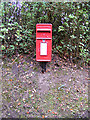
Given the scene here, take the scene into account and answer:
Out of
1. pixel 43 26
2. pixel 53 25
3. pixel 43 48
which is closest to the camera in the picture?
pixel 43 26

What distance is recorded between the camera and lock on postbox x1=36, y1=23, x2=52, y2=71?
13.1 feet

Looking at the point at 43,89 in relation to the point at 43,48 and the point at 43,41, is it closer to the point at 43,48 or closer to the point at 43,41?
the point at 43,48

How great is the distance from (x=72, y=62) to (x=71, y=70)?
0.33 meters

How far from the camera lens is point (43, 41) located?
4.07m

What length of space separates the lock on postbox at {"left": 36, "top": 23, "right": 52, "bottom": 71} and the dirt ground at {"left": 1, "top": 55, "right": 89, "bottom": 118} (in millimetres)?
576

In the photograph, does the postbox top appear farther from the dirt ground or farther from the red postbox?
the dirt ground

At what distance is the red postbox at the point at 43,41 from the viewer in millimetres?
4004

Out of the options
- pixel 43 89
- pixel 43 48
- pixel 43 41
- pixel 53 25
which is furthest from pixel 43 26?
pixel 43 89

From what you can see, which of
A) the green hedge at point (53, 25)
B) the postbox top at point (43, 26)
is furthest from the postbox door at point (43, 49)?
the green hedge at point (53, 25)

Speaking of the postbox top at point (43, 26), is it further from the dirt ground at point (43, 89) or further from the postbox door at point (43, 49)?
the dirt ground at point (43, 89)

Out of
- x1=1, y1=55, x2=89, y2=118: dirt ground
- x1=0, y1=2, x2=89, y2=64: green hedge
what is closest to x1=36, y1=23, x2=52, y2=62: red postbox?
x1=1, y1=55, x2=89, y2=118: dirt ground

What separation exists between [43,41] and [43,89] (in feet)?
3.85

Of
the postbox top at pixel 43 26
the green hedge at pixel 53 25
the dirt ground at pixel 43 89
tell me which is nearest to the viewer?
the dirt ground at pixel 43 89

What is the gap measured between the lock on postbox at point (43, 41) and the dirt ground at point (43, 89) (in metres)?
0.58
